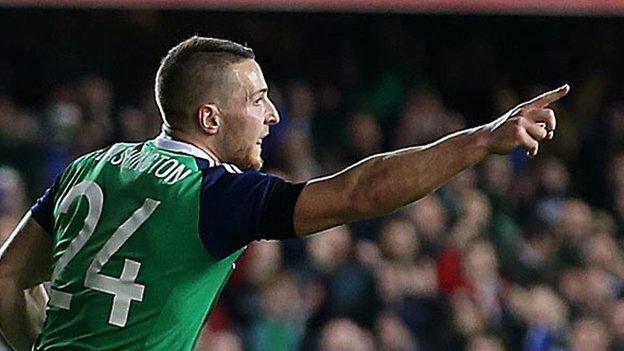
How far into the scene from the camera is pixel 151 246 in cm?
349

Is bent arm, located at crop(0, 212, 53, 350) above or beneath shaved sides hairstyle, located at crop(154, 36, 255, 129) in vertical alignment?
beneath

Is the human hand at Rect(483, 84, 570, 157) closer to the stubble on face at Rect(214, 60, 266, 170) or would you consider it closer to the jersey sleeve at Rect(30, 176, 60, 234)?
the stubble on face at Rect(214, 60, 266, 170)

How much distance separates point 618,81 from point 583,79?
215 mm

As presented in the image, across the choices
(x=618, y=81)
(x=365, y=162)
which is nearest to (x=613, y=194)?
(x=618, y=81)

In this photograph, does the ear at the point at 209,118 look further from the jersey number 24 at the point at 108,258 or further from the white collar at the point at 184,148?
the jersey number 24 at the point at 108,258

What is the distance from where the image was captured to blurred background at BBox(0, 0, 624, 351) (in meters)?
8.18

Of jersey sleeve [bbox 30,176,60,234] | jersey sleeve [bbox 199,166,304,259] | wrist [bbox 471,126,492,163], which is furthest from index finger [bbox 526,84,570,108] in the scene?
jersey sleeve [bbox 30,176,60,234]

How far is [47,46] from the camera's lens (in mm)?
9125

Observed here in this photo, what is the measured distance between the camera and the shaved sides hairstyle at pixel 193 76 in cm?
362

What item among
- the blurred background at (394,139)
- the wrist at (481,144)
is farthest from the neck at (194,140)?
the blurred background at (394,139)

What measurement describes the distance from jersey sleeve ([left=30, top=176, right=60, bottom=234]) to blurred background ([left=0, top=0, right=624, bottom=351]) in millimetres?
4018

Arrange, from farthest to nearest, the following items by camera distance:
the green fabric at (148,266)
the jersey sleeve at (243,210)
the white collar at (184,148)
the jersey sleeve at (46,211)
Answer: the jersey sleeve at (46,211)
the white collar at (184,148)
the green fabric at (148,266)
the jersey sleeve at (243,210)

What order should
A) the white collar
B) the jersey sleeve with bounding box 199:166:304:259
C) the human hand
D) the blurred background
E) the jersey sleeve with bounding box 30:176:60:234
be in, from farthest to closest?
the blurred background, the jersey sleeve with bounding box 30:176:60:234, the white collar, the jersey sleeve with bounding box 199:166:304:259, the human hand

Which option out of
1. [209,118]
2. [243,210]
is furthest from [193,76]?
[243,210]
